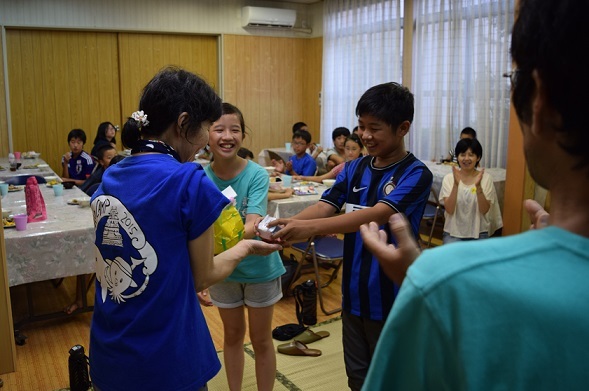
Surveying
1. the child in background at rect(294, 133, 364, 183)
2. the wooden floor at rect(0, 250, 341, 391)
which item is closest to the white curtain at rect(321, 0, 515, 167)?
the child in background at rect(294, 133, 364, 183)

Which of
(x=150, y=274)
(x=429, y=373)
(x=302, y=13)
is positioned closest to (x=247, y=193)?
(x=150, y=274)

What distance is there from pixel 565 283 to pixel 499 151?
583 centimetres

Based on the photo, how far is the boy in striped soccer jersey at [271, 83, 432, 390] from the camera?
6.21 ft

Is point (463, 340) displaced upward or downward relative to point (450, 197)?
upward

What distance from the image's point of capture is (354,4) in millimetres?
8156

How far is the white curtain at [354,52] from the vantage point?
7566mm

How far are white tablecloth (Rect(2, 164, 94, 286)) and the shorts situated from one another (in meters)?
1.35

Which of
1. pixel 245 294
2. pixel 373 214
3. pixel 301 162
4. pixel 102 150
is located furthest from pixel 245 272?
pixel 301 162

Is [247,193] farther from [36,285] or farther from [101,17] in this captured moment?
[101,17]

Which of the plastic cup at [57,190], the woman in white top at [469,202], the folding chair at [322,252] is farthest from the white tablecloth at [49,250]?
the woman in white top at [469,202]

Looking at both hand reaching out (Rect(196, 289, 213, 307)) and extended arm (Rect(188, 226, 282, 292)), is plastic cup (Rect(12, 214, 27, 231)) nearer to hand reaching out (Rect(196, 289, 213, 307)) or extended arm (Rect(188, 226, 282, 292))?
hand reaching out (Rect(196, 289, 213, 307))

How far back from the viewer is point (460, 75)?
6453 mm

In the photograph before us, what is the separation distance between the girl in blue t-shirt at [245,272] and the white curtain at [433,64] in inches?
161

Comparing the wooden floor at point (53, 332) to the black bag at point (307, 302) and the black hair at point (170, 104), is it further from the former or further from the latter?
A: the black hair at point (170, 104)
